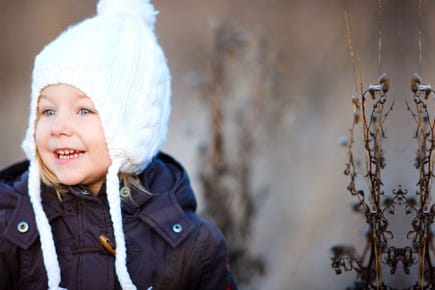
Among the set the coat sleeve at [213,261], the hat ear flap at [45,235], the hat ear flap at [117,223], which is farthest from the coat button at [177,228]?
the hat ear flap at [45,235]

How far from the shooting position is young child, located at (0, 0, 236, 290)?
319 cm

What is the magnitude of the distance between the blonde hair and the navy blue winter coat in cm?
3

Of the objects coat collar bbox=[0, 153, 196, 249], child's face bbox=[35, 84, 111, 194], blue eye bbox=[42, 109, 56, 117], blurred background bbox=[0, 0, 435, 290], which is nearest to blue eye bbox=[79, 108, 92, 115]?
child's face bbox=[35, 84, 111, 194]

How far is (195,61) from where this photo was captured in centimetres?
686

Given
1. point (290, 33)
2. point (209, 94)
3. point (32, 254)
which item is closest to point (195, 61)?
point (290, 33)

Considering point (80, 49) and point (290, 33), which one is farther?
point (290, 33)

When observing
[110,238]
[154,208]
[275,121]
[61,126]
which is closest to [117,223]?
[110,238]

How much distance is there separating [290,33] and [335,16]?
393mm

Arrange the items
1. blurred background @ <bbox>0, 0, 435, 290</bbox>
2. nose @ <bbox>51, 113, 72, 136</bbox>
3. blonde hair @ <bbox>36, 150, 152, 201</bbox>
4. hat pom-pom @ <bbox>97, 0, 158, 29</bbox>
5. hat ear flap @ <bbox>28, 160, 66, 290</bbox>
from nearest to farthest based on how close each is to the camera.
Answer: hat ear flap @ <bbox>28, 160, 66, 290</bbox>, nose @ <bbox>51, 113, 72, 136</bbox>, blonde hair @ <bbox>36, 150, 152, 201</bbox>, hat pom-pom @ <bbox>97, 0, 158, 29</bbox>, blurred background @ <bbox>0, 0, 435, 290</bbox>

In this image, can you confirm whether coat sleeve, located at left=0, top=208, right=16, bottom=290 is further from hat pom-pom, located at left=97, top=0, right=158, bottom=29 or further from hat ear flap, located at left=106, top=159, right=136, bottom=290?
hat pom-pom, located at left=97, top=0, right=158, bottom=29

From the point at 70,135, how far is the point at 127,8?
0.65 metres

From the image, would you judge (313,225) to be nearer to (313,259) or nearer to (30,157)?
(313,259)

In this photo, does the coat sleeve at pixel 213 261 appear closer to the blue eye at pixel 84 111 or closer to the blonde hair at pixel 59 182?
the blonde hair at pixel 59 182

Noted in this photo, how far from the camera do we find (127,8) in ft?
11.6
